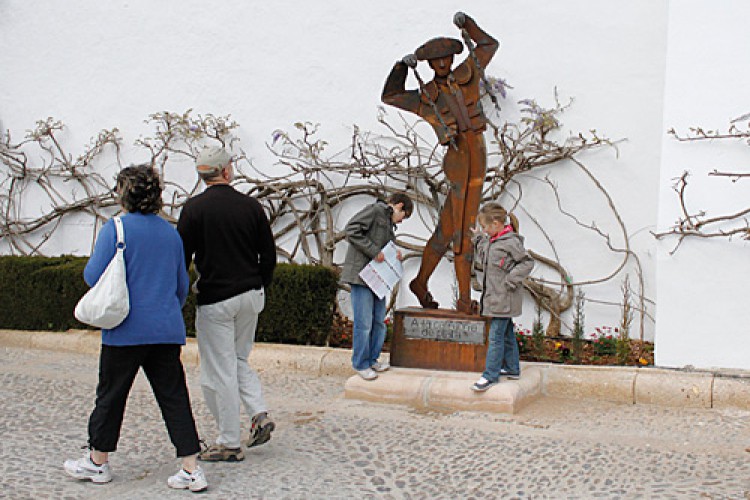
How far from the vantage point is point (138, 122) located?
8570 mm

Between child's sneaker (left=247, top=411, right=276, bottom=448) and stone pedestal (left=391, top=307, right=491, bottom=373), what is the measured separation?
1.65 metres

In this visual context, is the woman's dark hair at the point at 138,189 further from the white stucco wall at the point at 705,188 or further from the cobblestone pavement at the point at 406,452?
the white stucco wall at the point at 705,188

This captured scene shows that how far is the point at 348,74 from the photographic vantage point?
7.74 m

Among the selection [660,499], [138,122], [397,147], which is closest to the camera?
[660,499]

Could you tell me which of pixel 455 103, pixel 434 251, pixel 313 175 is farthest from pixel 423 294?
pixel 313 175

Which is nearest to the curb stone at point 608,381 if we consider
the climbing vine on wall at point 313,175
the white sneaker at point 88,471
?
the climbing vine on wall at point 313,175

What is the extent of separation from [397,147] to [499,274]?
2.52 meters

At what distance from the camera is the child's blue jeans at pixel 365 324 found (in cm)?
545

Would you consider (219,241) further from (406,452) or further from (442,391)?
(442,391)

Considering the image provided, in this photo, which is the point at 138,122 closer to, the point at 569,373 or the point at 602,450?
the point at 569,373

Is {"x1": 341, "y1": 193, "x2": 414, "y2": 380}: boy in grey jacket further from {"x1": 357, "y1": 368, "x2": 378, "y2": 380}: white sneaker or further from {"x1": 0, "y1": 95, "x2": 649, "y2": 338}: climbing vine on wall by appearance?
{"x1": 0, "y1": 95, "x2": 649, "y2": 338}: climbing vine on wall

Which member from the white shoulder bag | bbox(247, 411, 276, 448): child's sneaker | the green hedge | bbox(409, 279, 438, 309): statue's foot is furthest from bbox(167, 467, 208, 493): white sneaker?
the green hedge

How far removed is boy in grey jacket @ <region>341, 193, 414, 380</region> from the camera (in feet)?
17.8

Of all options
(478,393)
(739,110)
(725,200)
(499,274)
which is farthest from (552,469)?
(739,110)
